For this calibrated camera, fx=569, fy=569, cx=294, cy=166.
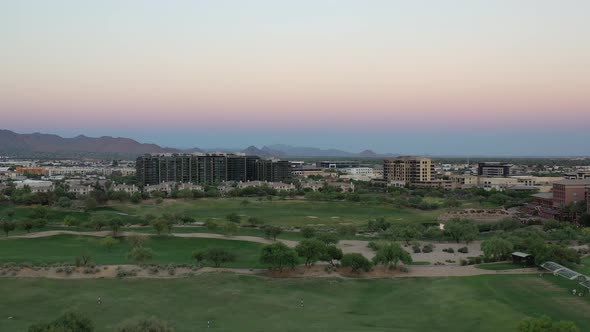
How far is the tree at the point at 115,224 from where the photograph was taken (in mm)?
74625

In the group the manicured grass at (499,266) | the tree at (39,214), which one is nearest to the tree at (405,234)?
the manicured grass at (499,266)

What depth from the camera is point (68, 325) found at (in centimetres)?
2567

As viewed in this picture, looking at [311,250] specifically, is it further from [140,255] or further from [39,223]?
[39,223]

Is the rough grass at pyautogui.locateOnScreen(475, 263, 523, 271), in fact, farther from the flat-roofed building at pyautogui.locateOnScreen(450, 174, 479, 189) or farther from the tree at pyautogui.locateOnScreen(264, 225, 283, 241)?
the flat-roofed building at pyautogui.locateOnScreen(450, 174, 479, 189)

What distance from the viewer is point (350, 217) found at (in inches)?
4031

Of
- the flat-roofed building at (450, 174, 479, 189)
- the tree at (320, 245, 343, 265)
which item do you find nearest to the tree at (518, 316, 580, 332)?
the tree at (320, 245, 343, 265)

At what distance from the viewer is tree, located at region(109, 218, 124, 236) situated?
245 feet

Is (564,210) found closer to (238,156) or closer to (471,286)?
(471,286)

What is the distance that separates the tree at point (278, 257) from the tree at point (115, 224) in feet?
102

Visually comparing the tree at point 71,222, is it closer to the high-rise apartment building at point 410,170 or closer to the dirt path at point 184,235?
the dirt path at point 184,235

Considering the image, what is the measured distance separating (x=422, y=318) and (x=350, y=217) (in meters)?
65.5

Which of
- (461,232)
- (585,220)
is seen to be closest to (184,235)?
(461,232)

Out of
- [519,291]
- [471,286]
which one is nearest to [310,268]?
[471,286]

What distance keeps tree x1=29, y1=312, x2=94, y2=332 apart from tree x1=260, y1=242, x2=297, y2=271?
24.5 m
